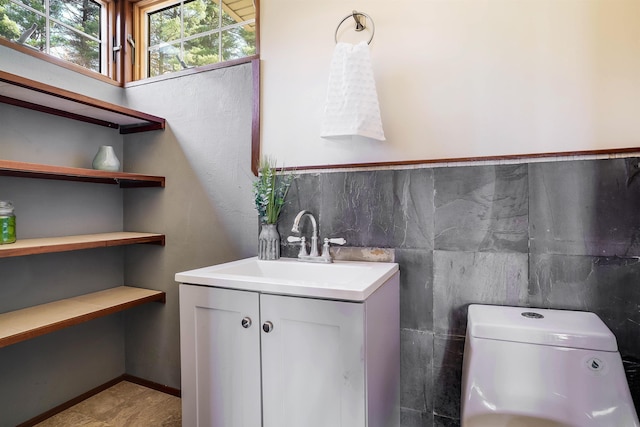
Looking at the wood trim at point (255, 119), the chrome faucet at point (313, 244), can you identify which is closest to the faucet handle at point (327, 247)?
the chrome faucet at point (313, 244)

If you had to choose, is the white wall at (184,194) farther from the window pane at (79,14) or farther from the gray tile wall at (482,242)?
the gray tile wall at (482,242)

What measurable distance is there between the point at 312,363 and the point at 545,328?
76cm

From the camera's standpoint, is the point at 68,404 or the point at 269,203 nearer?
the point at 269,203

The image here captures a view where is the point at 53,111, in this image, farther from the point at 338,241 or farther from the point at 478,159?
the point at 478,159

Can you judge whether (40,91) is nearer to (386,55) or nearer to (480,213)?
(386,55)

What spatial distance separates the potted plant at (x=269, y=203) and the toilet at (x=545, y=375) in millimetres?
957

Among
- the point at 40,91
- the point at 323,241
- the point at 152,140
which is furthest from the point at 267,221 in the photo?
the point at 40,91

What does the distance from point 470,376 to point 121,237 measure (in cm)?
187

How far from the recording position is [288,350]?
1.13 meters

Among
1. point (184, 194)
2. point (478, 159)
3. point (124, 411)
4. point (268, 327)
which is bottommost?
point (124, 411)

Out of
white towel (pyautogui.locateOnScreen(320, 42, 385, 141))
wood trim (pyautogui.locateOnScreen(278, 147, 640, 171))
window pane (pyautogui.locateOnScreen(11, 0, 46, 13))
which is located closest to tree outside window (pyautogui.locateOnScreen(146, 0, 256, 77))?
window pane (pyautogui.locateOnScreen(11, 0, 46, 13))

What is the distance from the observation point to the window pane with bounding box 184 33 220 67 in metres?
2.00

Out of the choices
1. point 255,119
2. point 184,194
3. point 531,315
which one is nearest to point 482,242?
point 531,315

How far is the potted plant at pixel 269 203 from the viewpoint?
168 cm
